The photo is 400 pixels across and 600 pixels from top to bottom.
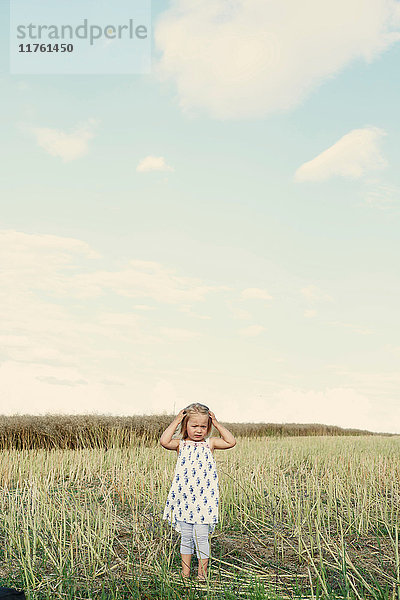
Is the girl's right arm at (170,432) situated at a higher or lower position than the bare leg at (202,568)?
higher

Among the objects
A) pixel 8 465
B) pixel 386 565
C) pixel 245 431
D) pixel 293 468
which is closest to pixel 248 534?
pixel 386 565

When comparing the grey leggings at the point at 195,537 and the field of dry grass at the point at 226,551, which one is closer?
the field of dry grass at the point at 226,551

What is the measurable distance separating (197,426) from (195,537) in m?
0.78

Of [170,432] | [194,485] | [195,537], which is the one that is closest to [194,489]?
[194,485]

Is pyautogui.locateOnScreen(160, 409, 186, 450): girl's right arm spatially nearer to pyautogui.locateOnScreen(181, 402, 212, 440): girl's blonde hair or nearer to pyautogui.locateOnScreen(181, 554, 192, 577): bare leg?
pyautogui.locateOnScreen(181, 402, 212, 440): girl's blonde hair

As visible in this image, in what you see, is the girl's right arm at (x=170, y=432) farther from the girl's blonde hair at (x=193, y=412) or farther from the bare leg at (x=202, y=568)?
the bare leg at (x=202, y=568)

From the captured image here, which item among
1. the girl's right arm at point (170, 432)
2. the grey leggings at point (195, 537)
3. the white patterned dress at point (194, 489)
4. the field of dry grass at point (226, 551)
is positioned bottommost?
the field of dry grass at point (226, 551)

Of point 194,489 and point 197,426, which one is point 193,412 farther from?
point 194,489

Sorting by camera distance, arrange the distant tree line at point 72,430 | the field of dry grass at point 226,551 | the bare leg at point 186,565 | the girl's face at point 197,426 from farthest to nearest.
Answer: the distant tree line at point 72,430
the girl's face at point 197,426
the bare leg at point 186,565
the field of dry grass at point 226,551

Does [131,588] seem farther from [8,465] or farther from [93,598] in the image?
[8,465]

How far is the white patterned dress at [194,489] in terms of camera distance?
3.78 m

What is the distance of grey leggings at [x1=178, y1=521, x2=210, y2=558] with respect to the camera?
3783 mm

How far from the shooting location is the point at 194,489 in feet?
12.5

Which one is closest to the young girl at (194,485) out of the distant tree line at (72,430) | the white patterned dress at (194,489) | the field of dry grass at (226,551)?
the white patterned dress at (194,489)
